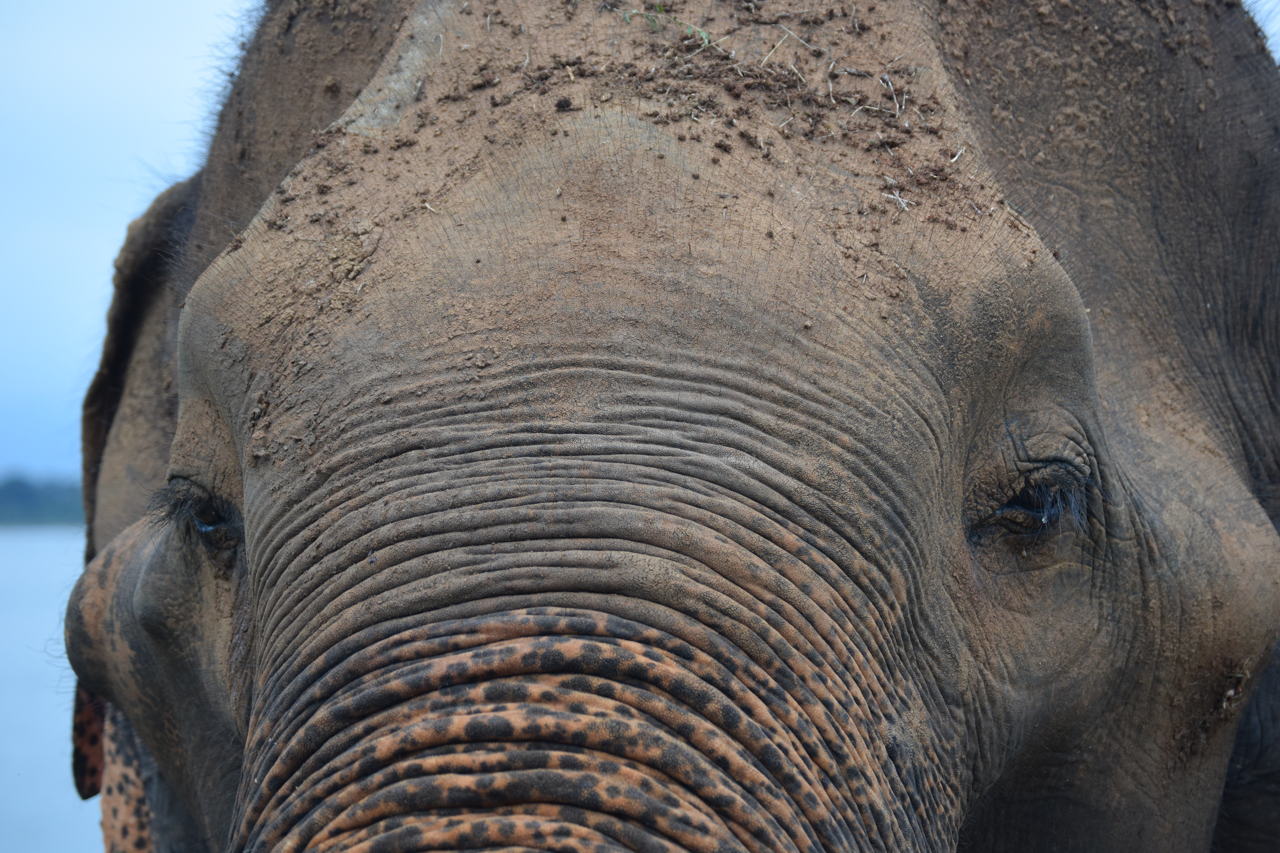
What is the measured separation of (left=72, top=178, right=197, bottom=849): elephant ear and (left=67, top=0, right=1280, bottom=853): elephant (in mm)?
575

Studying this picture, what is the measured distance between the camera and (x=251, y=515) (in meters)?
2.26

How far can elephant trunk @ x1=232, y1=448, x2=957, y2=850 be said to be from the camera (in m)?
1.66

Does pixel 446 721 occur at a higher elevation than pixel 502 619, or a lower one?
lower

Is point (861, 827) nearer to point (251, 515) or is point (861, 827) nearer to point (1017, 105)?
point (251, 515)

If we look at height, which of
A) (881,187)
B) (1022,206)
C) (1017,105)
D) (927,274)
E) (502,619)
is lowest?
(502,619)

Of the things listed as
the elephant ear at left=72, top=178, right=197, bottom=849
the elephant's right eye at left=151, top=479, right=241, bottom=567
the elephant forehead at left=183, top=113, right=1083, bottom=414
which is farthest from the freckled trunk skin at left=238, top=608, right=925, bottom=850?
the elephant ear at left=72, top=178, right=197, bottom=849

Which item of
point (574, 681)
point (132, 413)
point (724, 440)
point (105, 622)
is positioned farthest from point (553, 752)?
point (132, 413)

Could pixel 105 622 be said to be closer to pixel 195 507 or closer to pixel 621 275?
pixel 195 507

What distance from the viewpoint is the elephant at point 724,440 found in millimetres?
1785

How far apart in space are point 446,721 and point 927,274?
3.43 feet

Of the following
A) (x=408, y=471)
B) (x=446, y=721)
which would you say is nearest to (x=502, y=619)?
(x=446, y=721)

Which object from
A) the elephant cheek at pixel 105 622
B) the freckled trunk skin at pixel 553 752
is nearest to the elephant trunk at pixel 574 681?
the freckled trunk skin at pixel 553 752

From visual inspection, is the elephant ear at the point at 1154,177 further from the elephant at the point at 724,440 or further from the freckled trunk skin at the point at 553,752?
the freckled trunk skin at the point at 553,752

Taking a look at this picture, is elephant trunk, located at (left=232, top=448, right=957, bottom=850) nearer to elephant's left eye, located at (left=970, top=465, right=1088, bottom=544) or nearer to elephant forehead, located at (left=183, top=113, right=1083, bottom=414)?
elephant forehead, located at (left=183, top=113, right=1083, bottom=414)
